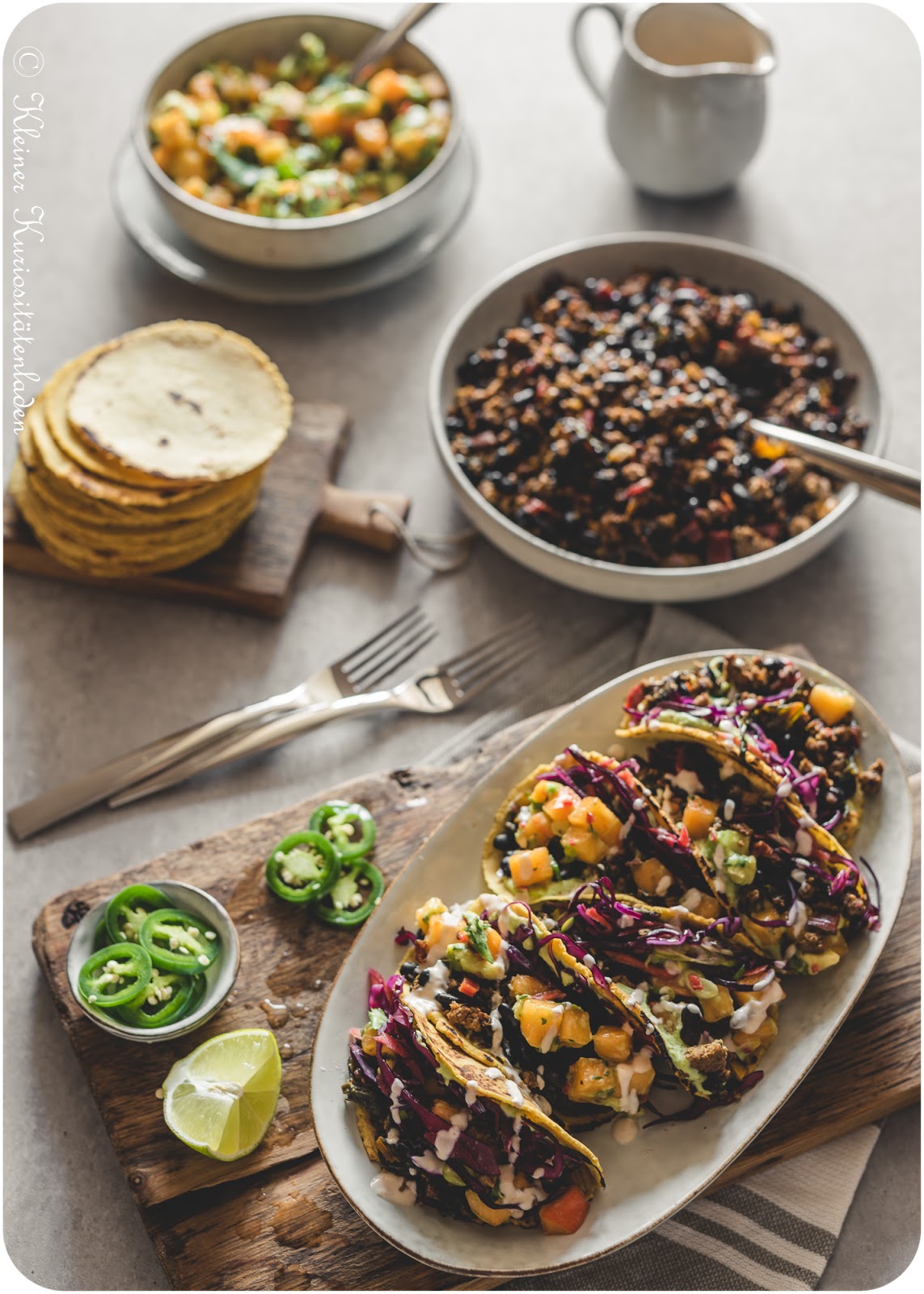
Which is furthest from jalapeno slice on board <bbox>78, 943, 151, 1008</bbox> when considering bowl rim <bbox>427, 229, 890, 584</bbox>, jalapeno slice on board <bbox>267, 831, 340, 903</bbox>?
bowl rim <bbox>427, 229, 890, 584</bbox>

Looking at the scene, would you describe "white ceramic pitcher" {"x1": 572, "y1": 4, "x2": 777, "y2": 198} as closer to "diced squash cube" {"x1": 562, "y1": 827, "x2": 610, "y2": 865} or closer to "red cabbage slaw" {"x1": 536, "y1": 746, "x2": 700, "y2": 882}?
"red cabbage slaw" {"x1": 536, "y1": 746, "x2": 700, "y2": 882}

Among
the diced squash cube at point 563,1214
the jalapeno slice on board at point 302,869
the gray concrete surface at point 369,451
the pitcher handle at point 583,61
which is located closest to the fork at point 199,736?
the gray concrete surface at point 369,451

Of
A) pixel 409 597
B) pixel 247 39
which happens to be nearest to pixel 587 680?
pixel 409 597

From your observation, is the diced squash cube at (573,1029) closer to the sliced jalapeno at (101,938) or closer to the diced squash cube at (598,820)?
the diced squash cube at (598,820)

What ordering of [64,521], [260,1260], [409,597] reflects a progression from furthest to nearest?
[409,597] → [64,521] → [260,1260]

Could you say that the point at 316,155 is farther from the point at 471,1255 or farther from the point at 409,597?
the point at 471,1255

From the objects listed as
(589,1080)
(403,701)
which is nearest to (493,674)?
(403,701)
